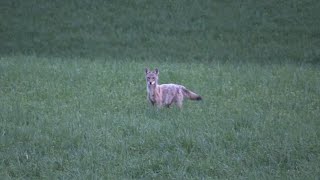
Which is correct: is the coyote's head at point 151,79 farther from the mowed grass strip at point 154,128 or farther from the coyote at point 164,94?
the mowed grass strip at point 154,128

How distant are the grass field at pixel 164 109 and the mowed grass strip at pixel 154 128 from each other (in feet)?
0.11

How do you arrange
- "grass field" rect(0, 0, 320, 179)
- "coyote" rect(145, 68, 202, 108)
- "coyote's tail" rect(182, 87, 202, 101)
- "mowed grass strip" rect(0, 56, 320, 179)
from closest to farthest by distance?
"mowed grass strip" rect(0, 56, 320, 179) < "grass field" rect(0, 0, 320, 179) < "coyote" rect(145, 68, 202, 108) < "coyote's tail" rect(182, 87, 202, 101)

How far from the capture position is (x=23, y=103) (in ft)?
46.9

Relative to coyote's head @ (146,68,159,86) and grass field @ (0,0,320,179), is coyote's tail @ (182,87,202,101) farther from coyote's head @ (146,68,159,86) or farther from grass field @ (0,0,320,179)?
coyote's head @ (146,68,159,86)

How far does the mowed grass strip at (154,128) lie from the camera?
898cm

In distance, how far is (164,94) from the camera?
14602 mm

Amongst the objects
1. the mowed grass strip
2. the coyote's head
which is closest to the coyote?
the coyote's head

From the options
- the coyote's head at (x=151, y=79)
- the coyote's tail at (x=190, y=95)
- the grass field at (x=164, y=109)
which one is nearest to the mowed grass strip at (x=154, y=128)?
the grass field at (x=164, y=109)

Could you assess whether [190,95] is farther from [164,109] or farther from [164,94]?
[164,109]

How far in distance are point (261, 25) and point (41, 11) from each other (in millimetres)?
14438

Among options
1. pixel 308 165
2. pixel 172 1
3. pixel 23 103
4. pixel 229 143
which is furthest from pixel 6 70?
pixel 172 1

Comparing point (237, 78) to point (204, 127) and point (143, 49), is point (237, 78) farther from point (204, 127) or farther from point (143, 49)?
point (143, 49)

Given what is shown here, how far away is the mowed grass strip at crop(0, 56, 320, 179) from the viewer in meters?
8.98

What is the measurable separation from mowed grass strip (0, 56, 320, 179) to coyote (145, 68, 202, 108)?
0.27m
